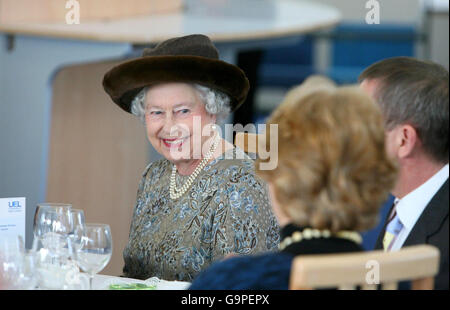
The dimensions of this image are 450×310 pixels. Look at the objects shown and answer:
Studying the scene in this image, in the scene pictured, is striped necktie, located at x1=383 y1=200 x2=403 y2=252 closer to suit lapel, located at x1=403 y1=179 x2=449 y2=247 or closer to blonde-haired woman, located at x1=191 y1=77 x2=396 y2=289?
suit lapel, located at x1=403 y1=179 x2=449 y2=247

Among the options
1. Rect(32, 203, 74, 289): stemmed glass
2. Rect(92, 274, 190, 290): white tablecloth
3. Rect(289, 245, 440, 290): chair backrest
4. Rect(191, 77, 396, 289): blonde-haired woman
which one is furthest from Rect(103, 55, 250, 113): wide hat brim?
Rect(289, 245, 440, 290): chair backrest

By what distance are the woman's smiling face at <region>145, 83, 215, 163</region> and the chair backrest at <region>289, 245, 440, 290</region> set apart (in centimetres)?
96

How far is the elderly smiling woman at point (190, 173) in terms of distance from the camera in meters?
1.94

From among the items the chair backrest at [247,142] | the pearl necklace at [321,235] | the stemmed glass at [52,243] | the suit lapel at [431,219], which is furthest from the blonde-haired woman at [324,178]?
the chair backrest at [247,142]

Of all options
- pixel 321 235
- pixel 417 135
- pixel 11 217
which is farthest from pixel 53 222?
pixel 417 135

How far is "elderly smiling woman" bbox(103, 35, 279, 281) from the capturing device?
1.94 metres

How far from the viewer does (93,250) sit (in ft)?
5.07

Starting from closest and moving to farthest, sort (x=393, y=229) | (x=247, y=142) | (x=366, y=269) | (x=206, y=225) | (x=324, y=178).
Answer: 1. (x=366, y=269)
2. (x=324, y=178)
3. (x=393, y=229)
4. (x=206, y=225)
5. (x=247, y=142)

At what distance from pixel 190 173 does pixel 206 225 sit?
0.70ft

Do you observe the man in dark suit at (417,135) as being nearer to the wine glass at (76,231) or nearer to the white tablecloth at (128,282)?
the white tablecloth at (128,282)

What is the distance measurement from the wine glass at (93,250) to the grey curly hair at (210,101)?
640 millimetres

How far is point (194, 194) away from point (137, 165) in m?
1.69

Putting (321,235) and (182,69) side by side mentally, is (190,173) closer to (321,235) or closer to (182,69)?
(182,69)

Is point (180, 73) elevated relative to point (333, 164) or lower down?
elevated
